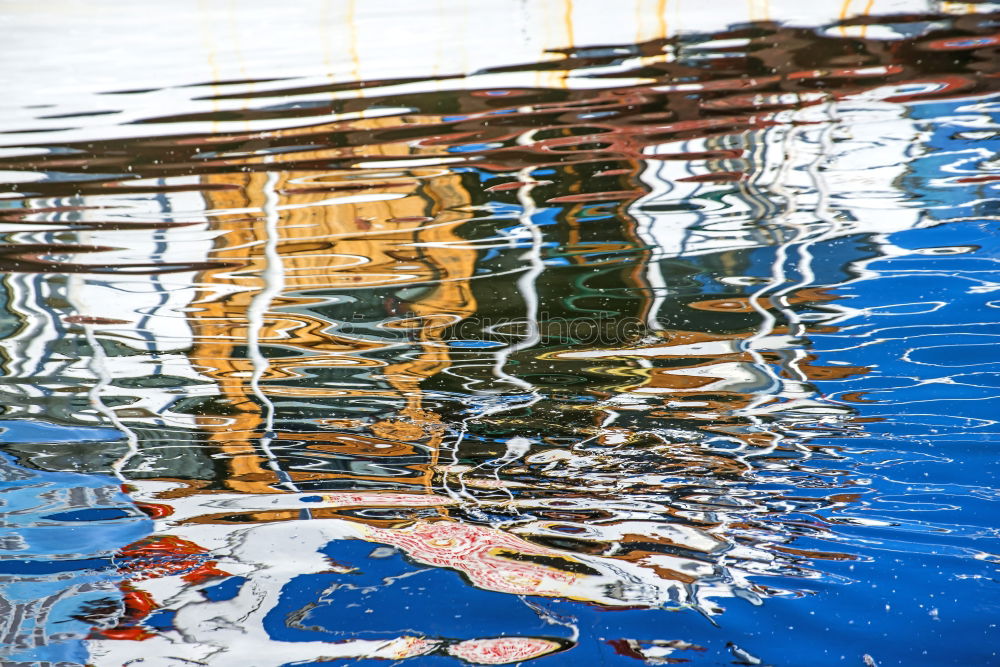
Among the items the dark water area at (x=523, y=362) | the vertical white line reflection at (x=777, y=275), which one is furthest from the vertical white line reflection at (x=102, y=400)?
the vertical white line reflection at (x=777, y=275)

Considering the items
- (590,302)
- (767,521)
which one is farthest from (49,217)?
(767,521)

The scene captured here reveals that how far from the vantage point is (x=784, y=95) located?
240cm

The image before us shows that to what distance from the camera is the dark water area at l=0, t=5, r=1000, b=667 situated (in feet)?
5.28

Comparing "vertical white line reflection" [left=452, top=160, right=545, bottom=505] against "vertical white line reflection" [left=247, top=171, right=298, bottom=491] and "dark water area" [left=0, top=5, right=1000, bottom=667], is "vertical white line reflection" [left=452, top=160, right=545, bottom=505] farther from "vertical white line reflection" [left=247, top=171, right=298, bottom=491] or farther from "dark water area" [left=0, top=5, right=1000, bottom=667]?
"vertical white line reflection" [left=247, top=171, right=298, bottom=491]

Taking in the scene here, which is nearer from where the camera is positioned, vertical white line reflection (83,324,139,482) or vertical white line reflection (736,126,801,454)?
vertical white line reflection (83,324,139,482)

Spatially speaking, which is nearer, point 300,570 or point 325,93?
point 300,570

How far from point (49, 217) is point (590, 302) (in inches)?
73.1

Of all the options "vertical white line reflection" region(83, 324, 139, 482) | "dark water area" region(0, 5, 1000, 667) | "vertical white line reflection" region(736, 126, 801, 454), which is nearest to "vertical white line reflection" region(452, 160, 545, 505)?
"dark water area" region(0, 5, 1000, 667)

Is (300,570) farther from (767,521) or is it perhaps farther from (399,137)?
(399,137)

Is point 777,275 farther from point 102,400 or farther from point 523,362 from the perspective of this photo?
point 102,400

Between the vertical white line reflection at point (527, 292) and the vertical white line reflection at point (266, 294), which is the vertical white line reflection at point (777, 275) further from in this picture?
the vertical white line reflection at point (266, 294)

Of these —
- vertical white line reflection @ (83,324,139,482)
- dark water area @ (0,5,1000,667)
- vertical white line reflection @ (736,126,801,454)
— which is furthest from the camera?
vertical white line reflection @ (736,126,801,454)

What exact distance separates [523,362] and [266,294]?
0.94 m

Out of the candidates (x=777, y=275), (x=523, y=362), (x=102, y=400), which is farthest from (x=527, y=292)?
(x=102, y=400)
